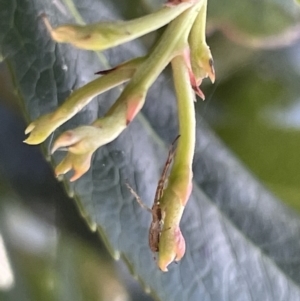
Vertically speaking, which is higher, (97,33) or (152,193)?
(97,33)

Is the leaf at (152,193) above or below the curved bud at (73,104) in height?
below

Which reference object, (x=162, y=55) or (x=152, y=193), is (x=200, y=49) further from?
(x=152, y=193)

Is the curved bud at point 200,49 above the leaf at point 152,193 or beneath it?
above

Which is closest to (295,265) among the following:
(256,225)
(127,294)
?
(256,225)

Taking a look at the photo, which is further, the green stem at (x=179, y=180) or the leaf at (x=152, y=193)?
the leaf at (x=152, y=193)

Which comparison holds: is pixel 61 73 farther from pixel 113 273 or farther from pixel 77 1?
pixel 113 273

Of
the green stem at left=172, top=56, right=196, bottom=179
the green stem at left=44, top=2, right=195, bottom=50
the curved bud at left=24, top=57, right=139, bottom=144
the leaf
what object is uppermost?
the green stem at left=44, top=2, right=195, bottom=50

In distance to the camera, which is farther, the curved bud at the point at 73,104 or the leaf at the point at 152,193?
the leaf at the point at 152,193

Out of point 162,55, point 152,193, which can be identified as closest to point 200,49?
point 162,55

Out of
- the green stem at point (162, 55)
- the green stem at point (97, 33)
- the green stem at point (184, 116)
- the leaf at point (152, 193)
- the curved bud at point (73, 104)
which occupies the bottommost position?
the leaf at point (152, 193)
